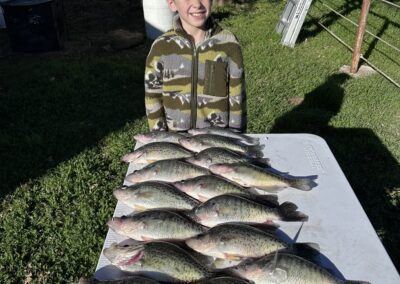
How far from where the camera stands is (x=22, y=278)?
3.82 m

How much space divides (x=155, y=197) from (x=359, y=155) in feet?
13.2

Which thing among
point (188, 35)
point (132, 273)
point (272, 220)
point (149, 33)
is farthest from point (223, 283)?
point (149, 33)

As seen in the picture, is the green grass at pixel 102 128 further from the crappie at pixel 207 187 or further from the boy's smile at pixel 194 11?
the boy's smile at pixel 194 11

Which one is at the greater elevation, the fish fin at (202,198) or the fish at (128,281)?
the fish at (128,281)

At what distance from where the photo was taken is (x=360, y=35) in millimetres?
7617

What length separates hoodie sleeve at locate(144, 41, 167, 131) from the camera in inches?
137

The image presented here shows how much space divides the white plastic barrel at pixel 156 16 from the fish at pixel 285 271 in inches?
306

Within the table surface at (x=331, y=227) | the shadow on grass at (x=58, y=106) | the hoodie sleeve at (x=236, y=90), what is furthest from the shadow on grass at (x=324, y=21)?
the table surface at (x=331, y=227)

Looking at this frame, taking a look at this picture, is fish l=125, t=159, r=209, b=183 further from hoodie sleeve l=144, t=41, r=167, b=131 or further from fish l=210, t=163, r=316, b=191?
hoodie sleeve l=144, t=41, r=167, b=131

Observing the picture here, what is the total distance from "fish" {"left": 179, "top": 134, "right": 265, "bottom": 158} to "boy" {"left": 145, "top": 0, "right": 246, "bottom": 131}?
715 mm

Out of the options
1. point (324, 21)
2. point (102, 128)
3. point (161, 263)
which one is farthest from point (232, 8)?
point (161, 263)

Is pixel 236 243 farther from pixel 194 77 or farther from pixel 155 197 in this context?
pixel 194 77

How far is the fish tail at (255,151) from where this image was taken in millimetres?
2867

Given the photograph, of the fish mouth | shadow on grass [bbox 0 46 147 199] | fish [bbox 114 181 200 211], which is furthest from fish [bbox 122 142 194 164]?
shadow on grass [bbox 0 46 147 199]
